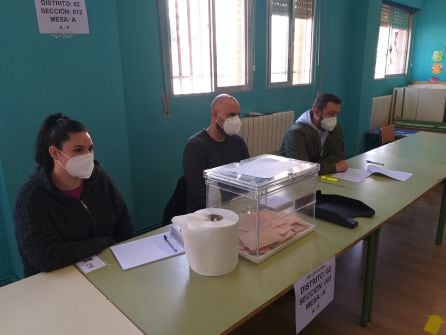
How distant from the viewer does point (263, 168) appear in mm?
1418

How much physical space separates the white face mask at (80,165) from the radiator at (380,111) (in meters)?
4.52

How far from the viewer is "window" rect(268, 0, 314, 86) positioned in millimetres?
3555

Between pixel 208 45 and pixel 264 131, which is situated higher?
pixel 208 45

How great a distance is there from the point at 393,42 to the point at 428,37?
63 cm

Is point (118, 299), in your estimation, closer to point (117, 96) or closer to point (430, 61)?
point (117, 96)

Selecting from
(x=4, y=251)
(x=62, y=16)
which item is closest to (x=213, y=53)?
(x=62, y=16)

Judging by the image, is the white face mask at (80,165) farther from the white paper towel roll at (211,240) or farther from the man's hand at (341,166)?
the man's hand at (341,166)

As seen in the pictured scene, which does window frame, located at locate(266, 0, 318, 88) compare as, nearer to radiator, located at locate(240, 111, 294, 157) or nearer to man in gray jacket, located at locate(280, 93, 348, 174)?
radiator, located at locate(240, 111, 294, 157)

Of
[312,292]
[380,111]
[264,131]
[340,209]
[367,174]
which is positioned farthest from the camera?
[380,111]

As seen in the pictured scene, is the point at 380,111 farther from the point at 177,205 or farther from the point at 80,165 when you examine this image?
the point at 80,165

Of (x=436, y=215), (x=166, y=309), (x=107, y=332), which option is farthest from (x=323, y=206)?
(x=436, y=215)

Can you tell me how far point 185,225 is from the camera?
1.12 metres

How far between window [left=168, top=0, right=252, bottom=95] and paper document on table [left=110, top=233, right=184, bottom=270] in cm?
163

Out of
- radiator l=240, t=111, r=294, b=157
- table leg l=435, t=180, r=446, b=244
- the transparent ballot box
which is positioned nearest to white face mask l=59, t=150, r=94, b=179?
the transparent ballot box
